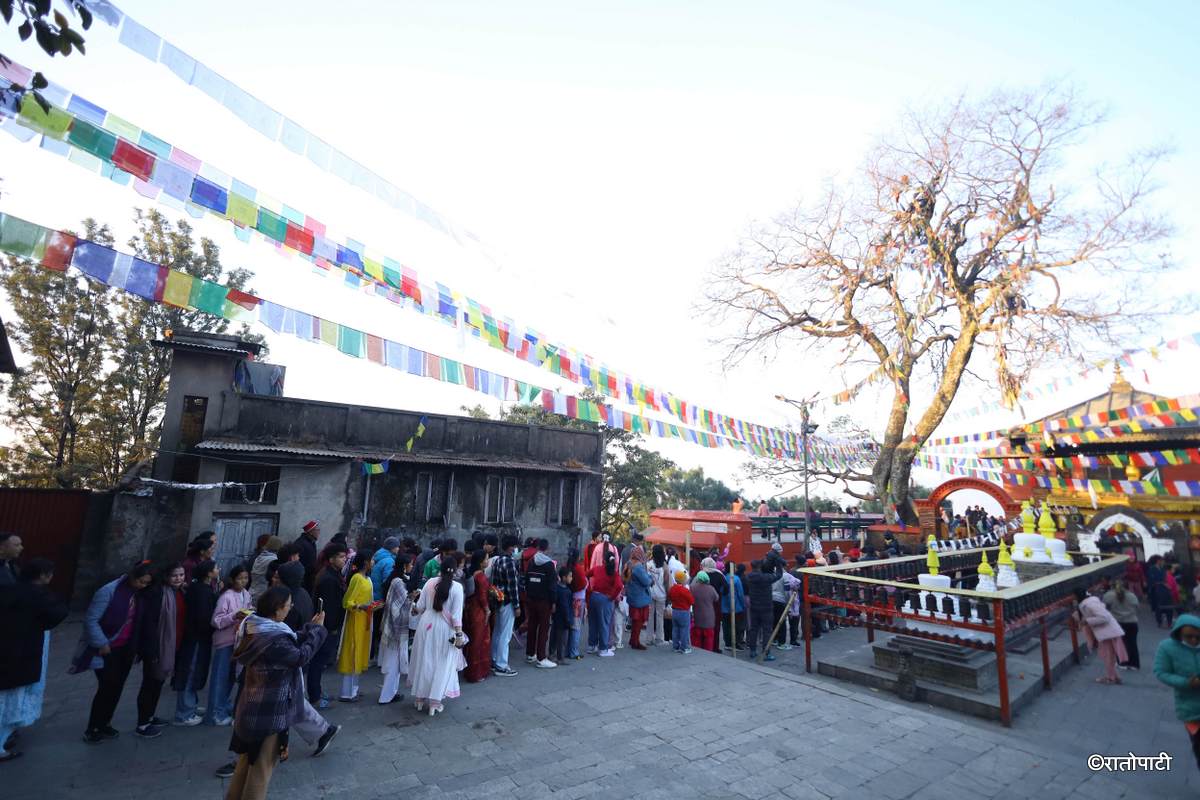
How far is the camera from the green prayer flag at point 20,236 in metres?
6.00

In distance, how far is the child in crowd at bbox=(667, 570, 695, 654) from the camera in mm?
8914

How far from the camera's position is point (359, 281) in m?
9.85

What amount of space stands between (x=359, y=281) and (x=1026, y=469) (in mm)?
19556

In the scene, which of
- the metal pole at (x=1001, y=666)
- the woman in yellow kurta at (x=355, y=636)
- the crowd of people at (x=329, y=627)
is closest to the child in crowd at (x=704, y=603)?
the crowd of people at (x=329, y=627)

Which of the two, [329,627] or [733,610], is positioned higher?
[329,627]

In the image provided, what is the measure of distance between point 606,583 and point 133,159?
8487 millimetres

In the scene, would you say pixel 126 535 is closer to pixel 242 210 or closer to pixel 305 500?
pixel 305 500

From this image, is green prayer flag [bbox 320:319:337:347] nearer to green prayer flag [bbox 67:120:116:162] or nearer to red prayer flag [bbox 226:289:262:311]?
red prayer flag [bbox 226:289:262:311]

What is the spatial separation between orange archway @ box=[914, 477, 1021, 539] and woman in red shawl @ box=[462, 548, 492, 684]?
1626 centimetres

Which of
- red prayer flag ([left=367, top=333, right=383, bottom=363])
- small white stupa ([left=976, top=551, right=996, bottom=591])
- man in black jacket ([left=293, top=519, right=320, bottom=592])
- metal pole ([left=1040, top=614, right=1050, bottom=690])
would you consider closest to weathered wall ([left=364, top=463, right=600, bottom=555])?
red prayer flag ([left=367, top=333, right=383, bottom=363])

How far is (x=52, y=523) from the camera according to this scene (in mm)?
11406

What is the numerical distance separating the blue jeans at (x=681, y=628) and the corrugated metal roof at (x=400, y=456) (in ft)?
27.5

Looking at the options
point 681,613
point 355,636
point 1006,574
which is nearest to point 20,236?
point 355,636

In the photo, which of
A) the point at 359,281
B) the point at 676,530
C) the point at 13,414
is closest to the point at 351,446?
the point at 359,281
